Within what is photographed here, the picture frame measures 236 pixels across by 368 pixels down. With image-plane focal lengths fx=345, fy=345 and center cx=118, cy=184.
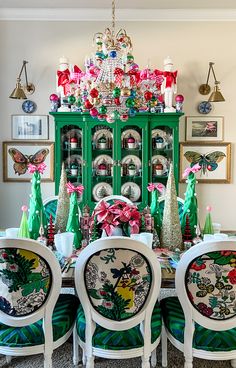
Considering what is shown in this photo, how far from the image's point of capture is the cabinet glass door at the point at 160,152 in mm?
3850

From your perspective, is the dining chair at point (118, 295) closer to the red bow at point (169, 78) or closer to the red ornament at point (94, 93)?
the red ornament at point (94, 93)

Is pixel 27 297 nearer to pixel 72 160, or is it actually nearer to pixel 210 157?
pixel 72 160

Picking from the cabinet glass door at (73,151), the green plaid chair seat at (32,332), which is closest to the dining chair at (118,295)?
the green plaid chair seat at (32,332)

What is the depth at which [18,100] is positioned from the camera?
13.5 ft

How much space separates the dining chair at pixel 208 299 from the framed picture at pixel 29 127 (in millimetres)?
3006

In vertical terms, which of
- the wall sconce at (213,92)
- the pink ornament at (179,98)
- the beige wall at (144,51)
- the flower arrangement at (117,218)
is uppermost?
the beige wall at (144,51)

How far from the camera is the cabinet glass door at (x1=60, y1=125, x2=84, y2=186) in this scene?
152 inches

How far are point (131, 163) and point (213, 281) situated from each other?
2.46 metres

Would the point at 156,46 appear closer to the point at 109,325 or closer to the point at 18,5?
the point at 18,5

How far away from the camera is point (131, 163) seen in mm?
3883

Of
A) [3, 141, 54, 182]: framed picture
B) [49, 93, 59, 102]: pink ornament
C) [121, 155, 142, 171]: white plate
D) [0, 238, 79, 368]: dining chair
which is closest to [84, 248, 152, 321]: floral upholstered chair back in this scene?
[0, 238, 79, 368]: dining chair

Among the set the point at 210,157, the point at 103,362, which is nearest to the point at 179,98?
the point at 210,157

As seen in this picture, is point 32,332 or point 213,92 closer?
point 32,332

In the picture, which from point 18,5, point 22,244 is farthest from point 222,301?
point 18,5
